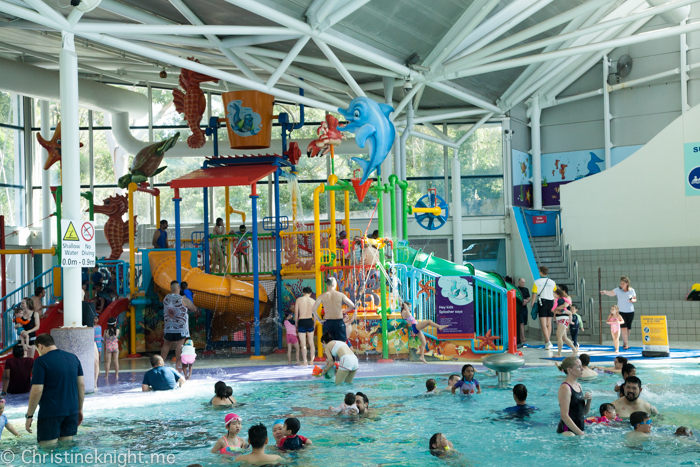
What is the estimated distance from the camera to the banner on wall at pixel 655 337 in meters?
13.4

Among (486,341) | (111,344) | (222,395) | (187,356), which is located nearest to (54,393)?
(222,395)

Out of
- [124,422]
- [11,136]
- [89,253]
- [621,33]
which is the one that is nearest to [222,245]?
[89,253]

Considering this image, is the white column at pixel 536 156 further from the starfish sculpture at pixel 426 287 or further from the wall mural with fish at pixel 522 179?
the starfish sculpture at pixel 426 287

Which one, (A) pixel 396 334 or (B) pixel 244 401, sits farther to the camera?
(A) pixel 396 334

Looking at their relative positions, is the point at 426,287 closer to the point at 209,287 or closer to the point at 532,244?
the point at 209,287

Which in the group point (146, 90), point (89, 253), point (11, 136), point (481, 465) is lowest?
point (481, 465)

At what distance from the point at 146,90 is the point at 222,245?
11576mm

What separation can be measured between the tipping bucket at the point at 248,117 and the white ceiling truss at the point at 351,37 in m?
0.76

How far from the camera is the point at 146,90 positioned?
26297 mm

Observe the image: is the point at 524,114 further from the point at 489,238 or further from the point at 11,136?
the point at 11,136

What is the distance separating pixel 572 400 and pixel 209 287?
9.51 meters

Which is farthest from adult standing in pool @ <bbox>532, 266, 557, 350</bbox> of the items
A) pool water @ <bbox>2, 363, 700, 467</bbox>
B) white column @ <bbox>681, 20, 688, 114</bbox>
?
white column @ <bbox>681, 20, 688, 114</bbox>

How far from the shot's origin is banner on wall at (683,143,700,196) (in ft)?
61.2

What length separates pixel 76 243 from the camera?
1041 cm
